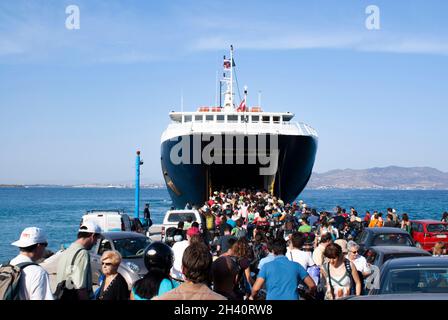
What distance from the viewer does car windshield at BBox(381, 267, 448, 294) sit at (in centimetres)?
582

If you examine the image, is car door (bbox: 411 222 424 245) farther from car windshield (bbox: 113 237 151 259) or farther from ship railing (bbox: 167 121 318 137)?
ship railing (bbox: 167 121 318 137)

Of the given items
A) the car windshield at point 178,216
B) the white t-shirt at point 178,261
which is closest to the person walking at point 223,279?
the white t-shirt at point 178,261

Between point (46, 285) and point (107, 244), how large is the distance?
7113 millimetres

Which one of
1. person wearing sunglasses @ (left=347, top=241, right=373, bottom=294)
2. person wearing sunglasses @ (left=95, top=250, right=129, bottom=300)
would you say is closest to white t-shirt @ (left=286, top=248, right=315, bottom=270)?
person wearing sunglasses @ (left=347, top=241, right=373, bottom=294)

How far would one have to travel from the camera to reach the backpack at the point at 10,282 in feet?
14.5

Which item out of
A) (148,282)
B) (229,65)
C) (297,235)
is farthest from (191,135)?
(148,282)

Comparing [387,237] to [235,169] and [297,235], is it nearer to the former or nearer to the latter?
[297,235]

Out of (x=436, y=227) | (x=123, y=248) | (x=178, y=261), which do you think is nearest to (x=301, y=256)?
(x=178, y=261)

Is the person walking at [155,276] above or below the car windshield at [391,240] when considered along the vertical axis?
above

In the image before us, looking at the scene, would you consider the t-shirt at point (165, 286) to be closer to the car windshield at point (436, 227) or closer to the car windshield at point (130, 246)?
the car windshield at point (130, 246)

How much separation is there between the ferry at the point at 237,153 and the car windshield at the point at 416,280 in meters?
25.4

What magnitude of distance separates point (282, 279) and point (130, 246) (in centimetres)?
627

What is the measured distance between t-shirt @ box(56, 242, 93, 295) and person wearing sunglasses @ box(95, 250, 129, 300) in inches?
6.2
